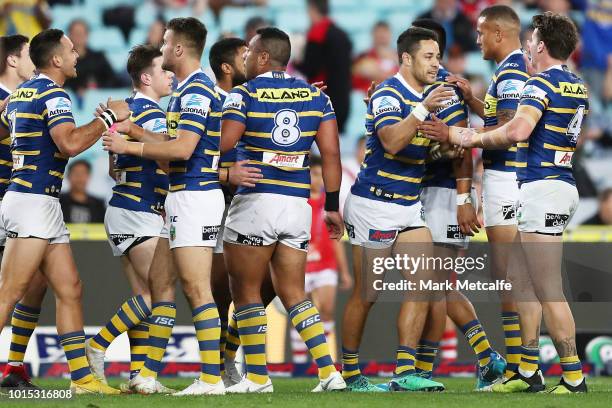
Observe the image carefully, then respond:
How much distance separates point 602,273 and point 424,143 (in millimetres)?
3805

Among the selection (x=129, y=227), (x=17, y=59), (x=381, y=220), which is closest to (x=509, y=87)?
(x=381, y=220)

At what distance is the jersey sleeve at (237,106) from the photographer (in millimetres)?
8117

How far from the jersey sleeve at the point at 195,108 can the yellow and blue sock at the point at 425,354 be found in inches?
100

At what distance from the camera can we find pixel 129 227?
29.0 ft

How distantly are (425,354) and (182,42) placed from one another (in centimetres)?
311

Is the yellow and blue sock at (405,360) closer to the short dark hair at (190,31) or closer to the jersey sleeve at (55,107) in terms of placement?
the short dark hair at (190,31)

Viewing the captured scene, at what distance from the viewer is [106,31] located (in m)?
17.7

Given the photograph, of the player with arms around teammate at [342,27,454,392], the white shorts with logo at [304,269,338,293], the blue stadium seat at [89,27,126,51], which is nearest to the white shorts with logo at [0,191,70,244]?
the player with arms around teammate at [342,27,454,392]

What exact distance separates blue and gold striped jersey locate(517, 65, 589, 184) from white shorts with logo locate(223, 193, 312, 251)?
1643 mm

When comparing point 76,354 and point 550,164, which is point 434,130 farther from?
point 76,354

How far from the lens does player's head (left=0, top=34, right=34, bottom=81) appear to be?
30.1 ft

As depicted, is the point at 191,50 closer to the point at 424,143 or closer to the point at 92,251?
A: the point at 424,143

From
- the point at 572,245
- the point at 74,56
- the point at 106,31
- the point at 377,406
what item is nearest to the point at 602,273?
the point at 572,245

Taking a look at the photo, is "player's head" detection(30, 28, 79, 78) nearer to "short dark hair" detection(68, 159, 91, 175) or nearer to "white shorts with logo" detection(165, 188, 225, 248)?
"white shorts with logo" detection(165, 188, 225, 248)
